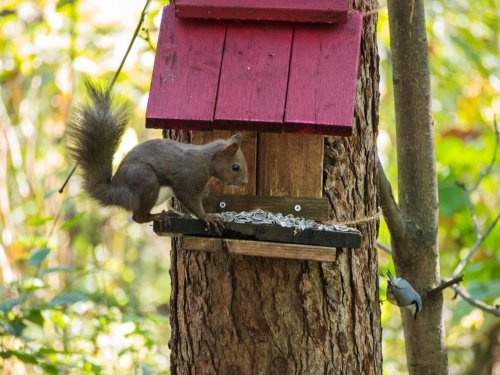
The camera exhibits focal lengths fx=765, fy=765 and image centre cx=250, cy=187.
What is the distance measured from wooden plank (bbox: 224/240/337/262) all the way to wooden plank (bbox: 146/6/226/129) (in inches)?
14.8

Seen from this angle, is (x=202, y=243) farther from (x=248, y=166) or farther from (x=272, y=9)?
(x=272, y=9)

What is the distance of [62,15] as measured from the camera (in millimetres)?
5031

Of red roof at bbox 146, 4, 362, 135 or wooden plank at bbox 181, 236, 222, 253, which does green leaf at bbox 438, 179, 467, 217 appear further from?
wooden plank at bbox 181, 236, 222, 253

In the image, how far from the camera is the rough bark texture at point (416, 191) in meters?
2.88

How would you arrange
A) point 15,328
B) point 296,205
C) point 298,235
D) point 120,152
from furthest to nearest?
point 120,152 → point 15,328 → point 296,205 → point 298,235

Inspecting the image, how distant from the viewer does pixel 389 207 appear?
2826 mm

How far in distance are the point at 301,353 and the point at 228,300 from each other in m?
0.28

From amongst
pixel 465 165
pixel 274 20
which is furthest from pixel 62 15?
pixel 274 20

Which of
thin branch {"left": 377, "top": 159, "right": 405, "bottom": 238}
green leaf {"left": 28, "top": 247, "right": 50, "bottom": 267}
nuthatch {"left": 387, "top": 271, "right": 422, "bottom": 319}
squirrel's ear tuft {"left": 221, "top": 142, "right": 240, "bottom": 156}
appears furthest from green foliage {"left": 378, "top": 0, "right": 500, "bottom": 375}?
green leaf {"left": 28, "top": 247, "right": 50, "bottom": 267}

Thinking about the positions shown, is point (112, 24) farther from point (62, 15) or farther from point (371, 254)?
point (371, 254)

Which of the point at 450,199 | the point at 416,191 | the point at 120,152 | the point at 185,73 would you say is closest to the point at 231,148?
the point at 185,73

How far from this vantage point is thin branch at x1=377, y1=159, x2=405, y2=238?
275 cm

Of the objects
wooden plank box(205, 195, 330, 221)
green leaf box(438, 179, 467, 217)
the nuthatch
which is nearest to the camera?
wooden plank box(205, 195, 330, 221)

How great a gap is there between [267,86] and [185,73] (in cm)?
26
